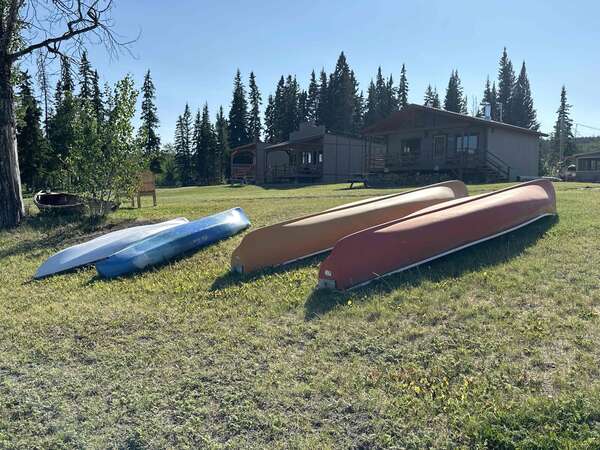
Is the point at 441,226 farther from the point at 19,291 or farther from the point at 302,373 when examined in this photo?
the point at 19,291

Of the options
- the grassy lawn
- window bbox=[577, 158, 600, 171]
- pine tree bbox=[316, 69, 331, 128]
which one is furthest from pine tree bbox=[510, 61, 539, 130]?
the grassy lawn

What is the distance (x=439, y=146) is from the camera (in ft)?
88.0

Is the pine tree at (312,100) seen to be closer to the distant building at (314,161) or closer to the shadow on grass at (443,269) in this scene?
the distant building at (314,161)

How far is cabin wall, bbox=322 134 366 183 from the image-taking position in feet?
110

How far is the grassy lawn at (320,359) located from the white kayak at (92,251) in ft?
3.69

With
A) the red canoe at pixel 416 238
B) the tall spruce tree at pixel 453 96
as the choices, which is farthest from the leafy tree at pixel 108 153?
the tall spruce tree at pixel 453 96

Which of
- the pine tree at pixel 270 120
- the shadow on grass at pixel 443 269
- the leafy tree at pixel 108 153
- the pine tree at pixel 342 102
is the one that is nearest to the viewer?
the shadow on grass at pixel 443 269

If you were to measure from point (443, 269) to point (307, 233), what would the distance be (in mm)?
1971

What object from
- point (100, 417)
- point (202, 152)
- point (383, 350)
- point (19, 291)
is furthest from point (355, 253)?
point (202, 152)

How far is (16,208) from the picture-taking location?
1053 centimetres

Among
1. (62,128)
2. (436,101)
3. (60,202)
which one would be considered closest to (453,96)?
(436,101)

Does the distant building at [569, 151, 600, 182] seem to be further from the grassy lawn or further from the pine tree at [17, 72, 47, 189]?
the pine tree at [17, 72, 47, 189]

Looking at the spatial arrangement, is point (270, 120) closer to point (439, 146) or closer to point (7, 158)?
point (439, 146)

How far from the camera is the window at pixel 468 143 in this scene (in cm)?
2506
